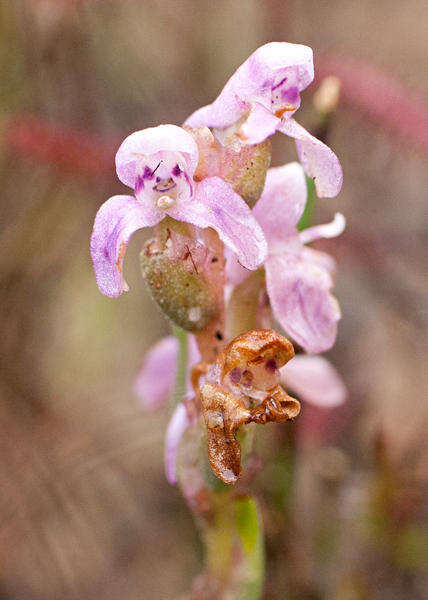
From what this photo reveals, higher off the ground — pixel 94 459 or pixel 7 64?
pixel 7 64

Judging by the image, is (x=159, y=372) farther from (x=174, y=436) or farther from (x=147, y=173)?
→ (x=147, y=173)

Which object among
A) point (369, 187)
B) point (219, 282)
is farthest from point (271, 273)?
point (369, 187)

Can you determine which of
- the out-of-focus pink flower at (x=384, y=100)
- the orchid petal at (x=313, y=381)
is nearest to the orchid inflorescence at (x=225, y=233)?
the orchid petal at (x=313, y=381)

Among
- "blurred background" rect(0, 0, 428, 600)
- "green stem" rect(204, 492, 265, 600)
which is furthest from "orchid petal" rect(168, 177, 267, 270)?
"blurred background" rect(0, 0, 428, 600)

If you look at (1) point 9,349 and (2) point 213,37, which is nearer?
(1) point 9,349

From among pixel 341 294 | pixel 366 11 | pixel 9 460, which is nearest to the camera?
pixel 9 460

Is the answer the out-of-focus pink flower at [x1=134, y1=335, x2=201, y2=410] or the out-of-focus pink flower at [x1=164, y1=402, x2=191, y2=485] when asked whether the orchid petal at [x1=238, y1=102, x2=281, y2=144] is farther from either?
the out-of-focus pink flower at [x1=134, y1=335, x2=201, y2=410]

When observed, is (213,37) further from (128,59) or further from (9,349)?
(9,349)
